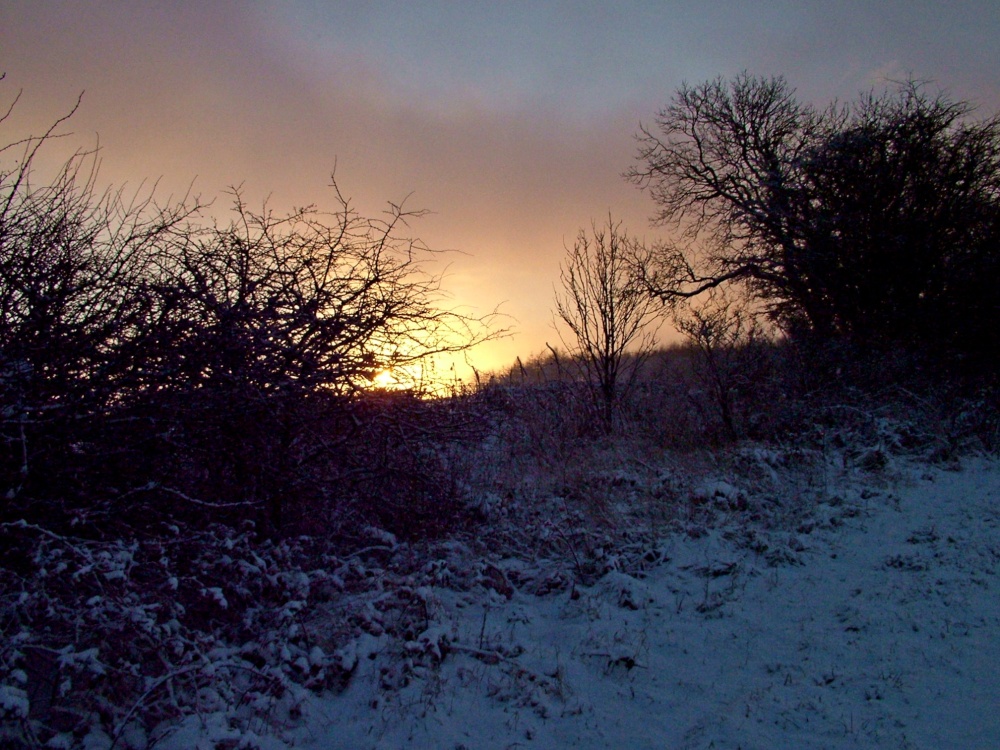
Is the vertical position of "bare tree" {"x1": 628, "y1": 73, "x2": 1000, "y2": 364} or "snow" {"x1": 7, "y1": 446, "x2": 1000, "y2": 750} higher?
"bare tree" {"x1": 628, "y1": 73, "x2": 1000, "y2": 364}

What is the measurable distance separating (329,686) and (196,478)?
245 centimetres

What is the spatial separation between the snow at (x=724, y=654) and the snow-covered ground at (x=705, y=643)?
0.6 inches

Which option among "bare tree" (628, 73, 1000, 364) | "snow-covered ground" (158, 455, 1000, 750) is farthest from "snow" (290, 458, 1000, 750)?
"bare tree" (628, 73, 1000, 364)

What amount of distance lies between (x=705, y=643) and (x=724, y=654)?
186 mm

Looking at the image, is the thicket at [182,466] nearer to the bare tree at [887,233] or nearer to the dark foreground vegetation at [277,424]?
the dark foreground vegetation at [277,424]

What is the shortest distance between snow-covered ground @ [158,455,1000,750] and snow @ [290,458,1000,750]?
0.6 inches

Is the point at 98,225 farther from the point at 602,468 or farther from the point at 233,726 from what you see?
the point at 602,468

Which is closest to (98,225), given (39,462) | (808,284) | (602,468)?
(39,462)

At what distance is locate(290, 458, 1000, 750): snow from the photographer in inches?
142

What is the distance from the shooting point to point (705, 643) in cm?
461

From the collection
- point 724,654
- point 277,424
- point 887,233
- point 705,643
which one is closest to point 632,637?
point 705,643

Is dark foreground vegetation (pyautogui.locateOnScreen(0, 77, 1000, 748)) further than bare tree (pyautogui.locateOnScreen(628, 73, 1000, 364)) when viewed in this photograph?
No

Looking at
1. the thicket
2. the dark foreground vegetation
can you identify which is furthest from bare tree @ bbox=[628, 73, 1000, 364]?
the thicket

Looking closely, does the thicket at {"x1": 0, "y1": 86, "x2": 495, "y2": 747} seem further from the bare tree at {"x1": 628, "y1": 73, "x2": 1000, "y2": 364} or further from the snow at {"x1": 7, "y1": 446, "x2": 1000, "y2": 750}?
the bare tree at {"x1": 628, "y1": 73, "x2": 1000, "y2": 364}
